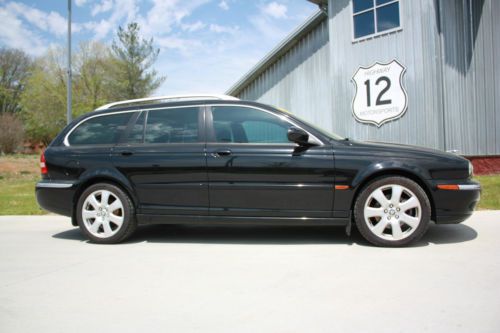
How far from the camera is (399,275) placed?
359 cm

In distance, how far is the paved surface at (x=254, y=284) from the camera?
2.73 metres

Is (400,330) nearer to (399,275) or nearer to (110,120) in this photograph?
(399,275)

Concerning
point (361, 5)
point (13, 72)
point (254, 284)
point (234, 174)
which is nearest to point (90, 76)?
point (13, 72)

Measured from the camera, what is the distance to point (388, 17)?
39.8 ft

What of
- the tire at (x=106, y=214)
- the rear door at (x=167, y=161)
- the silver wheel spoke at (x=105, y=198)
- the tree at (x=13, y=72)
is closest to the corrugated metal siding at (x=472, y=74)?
the rear door at (x=167, y=161)

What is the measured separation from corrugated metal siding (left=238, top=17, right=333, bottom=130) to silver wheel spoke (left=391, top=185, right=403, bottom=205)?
9.95 meters

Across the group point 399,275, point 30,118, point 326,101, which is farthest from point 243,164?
point 30,118

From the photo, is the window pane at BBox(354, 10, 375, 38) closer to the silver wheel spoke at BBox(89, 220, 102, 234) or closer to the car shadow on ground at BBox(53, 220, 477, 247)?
the car shadow on ground at BBox(53, 220, 477, 247)

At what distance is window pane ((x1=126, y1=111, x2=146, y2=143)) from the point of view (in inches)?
207

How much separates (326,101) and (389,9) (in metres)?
3.75

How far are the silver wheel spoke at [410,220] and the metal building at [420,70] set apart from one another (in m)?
7.82

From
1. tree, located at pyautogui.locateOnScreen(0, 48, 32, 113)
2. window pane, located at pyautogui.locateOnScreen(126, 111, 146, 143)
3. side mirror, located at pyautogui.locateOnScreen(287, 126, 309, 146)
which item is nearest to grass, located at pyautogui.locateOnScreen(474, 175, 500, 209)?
side mirror, located at pyautogui.locateOnScreen(287, 126, 309, 146)

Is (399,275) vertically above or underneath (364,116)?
underneath

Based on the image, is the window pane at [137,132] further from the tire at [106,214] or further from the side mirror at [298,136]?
the side mirror at [298,136]
